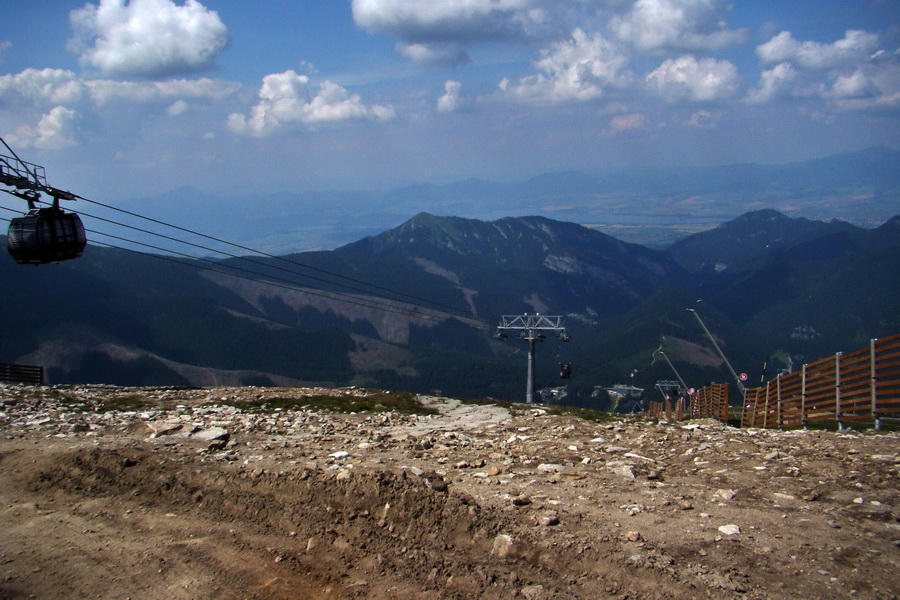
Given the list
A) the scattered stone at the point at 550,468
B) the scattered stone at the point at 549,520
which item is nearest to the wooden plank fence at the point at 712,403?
the scattered stone at the point at 550,468

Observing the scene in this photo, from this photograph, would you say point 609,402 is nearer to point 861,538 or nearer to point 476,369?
point 476,369

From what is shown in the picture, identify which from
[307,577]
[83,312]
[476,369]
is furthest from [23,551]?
[83,312]

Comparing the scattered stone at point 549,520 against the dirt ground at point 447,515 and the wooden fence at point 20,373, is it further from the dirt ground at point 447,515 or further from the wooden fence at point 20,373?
the wooden fence at point 20,373

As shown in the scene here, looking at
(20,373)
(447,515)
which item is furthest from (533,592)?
(20,373)

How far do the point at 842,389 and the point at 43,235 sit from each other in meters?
26.5

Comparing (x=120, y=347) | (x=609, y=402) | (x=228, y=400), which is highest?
(x=228, y=400)

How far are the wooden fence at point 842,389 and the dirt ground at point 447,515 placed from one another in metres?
1.31

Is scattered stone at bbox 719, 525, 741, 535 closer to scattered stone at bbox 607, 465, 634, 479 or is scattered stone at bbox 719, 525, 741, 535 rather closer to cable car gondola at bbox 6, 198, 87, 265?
scattered stone at bbox 607, 465, 634, 479

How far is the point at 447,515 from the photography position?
9070 mm

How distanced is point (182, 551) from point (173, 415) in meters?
10.8

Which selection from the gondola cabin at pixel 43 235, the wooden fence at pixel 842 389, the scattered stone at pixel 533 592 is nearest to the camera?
the scattered stone at pixel 533 592

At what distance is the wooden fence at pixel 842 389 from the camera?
1448 cm

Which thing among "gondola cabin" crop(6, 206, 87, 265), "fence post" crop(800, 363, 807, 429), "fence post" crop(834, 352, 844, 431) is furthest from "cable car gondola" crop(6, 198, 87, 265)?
"fence post" crop(834, 352, 844, 431)

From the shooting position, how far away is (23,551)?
8.50 metres
